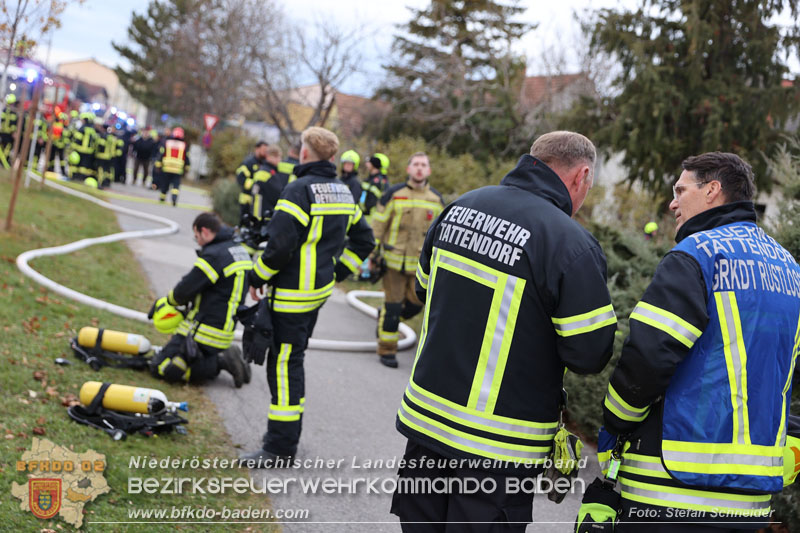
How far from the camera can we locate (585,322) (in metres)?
2.45

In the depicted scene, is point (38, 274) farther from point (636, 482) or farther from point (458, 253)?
point (636, 482)

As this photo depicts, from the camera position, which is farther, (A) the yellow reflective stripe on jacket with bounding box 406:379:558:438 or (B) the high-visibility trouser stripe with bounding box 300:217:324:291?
(B) the high-visibility trouser stripe with bounding box 300:217:324:291

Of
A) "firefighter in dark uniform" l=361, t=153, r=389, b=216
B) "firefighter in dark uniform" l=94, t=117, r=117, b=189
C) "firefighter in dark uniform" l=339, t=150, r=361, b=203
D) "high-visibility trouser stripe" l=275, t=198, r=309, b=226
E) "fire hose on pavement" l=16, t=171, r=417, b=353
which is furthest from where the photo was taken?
"firefighter in dark uniform" l=94, t=117, r=117, b=189

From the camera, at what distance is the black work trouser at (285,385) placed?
15.0 feet

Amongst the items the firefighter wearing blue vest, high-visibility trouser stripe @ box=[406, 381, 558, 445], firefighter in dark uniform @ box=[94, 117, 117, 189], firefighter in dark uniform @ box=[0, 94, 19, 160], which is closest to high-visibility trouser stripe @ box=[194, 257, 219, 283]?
high-visibility trouser stripe @ box=[406, 381, 558, 445]

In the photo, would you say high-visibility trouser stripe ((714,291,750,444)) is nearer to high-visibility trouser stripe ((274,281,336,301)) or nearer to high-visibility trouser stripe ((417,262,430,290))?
high-visibility trouser stripe ((417,262,430,290))

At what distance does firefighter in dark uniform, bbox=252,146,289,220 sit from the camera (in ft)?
34.5

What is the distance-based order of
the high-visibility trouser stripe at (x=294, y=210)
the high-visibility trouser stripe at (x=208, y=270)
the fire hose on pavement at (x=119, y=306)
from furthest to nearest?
the fire hose on pavement at (x=119, y=306), the high-visibility trouser stripe at (x=208, y=270), the high-visibility trouser stripe at (x=294, y=210)

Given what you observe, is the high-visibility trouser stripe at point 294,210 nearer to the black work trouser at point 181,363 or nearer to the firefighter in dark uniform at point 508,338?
the black work trouser at point 181,363

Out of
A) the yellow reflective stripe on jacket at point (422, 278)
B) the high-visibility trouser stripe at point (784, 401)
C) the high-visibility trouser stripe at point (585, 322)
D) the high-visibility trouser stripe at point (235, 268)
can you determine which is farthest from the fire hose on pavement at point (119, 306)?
the high-visibility trouser stripe at point (784, 401)

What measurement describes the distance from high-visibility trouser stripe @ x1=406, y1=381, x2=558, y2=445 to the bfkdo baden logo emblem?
209 centimetres

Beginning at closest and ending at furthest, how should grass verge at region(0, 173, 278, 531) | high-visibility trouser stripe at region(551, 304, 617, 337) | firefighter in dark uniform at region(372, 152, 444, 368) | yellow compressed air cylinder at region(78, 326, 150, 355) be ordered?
high-visibility trouser stripe at region(551, 304, 617, 337), grass verge at region(0, 173, 278, 531), yellow compressed air cylinder at region(78, 326, 150, 355), firefighter in dark uniform at region(372, 152, 444, 368)

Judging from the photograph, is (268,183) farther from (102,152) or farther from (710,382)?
(102,152)

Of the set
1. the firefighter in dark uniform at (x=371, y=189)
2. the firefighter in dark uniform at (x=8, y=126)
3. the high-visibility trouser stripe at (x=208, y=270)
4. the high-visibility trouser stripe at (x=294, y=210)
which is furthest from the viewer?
the firefighter in dark uniform at (x=8, y=126)
